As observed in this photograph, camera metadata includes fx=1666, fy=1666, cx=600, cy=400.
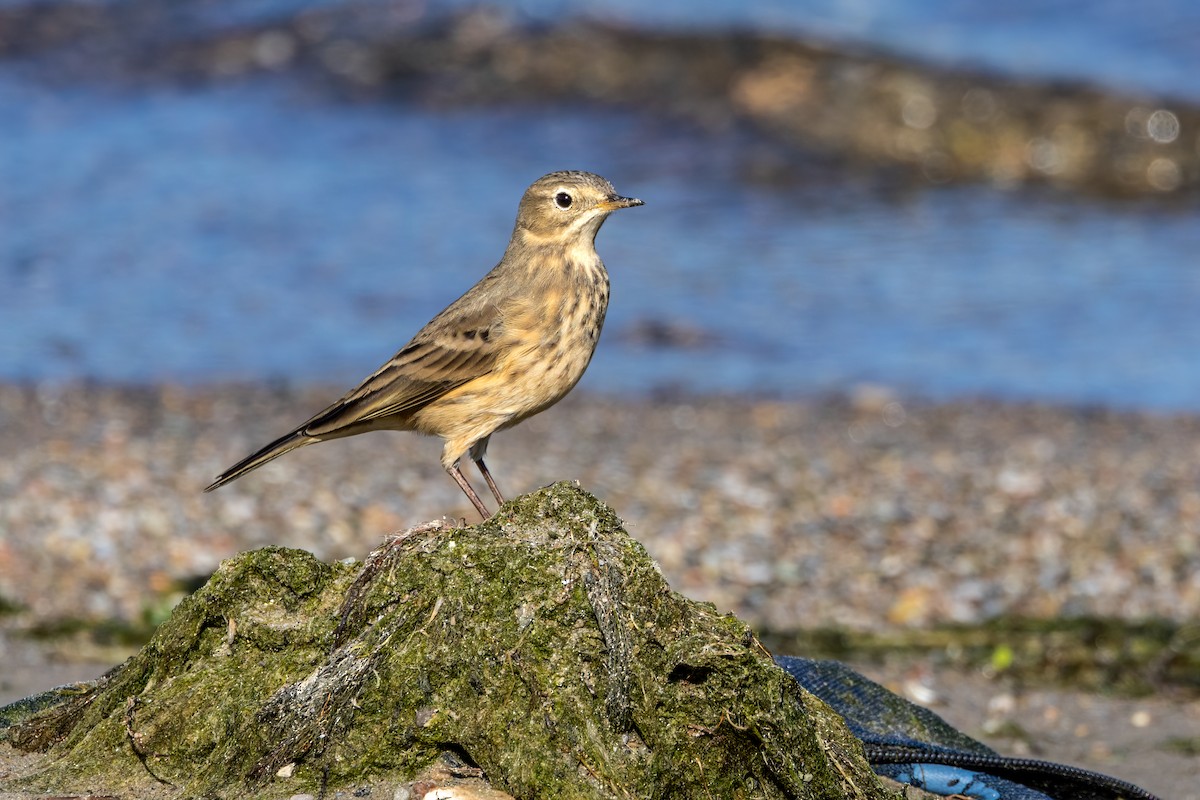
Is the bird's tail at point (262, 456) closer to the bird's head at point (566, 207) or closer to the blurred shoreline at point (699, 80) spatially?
the bird's head at point (566, 207)

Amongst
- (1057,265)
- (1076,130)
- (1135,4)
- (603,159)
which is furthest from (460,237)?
(1135,4)

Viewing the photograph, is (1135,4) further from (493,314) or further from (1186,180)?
(493,314)

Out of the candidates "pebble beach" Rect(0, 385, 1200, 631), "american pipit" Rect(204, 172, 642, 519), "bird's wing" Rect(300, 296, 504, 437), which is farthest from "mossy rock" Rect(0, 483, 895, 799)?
"pebble beach" Rect(0, 385, 1200, 631)

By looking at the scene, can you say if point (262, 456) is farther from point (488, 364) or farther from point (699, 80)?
point (699, 80)

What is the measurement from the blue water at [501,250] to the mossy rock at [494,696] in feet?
28.4

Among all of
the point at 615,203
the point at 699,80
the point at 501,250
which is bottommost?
the point at 615,203

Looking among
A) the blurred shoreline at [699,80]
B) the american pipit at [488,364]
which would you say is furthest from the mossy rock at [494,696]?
the blurred shoreline at [699,80]

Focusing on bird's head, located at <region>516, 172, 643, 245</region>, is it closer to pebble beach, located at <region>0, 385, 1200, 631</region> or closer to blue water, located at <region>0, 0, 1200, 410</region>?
pebble beach, located at <region>0, 385, 1200, 631</region>

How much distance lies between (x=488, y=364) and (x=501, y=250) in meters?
9.21

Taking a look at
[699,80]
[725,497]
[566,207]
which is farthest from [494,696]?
[699,80]

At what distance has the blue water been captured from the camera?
525 inches

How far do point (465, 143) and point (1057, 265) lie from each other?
7534 mm

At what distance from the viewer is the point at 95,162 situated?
1838 centimetres

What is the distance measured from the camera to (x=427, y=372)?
6.56 metres
